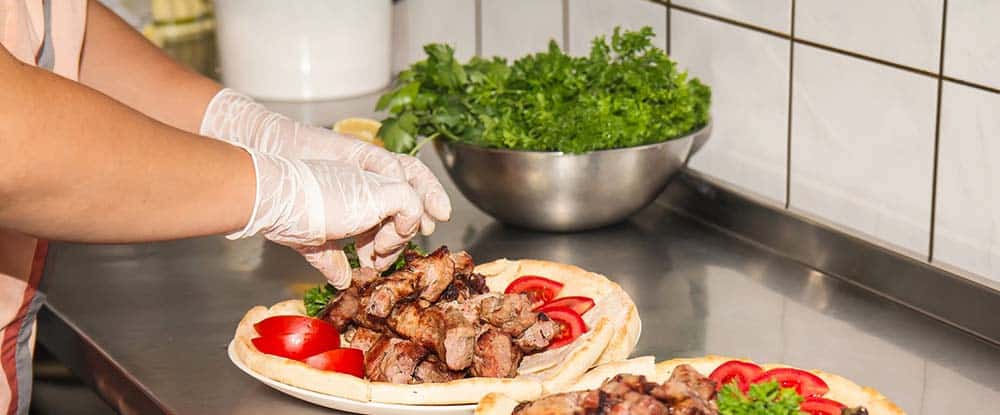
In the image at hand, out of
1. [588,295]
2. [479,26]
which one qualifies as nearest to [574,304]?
[588,295]

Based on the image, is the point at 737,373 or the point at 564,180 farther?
the point at 564,180

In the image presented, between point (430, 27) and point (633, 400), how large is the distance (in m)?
1.74

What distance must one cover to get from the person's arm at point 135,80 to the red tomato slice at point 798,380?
877 millimetres

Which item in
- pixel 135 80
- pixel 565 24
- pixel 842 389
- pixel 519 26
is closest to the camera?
pixel 842 389

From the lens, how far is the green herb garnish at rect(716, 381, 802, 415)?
115 centimetres

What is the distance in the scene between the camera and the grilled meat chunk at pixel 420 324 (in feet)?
4.64

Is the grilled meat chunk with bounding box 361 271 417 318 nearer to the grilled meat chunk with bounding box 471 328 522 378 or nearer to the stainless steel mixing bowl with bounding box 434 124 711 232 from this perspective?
the grilled meat chunk with bounding box 471 328 522 378

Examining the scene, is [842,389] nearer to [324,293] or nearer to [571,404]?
[571,404]

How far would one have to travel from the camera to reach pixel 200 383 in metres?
1.48

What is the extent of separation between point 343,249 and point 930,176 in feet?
2.49

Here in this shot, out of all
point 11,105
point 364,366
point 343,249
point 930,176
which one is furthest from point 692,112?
point 11,105

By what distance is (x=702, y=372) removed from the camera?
52.5 inches

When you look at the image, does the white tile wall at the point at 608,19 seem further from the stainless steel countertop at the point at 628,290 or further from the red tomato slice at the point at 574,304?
the red tomato slice at the point at 574,304

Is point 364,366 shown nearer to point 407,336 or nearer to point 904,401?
point 407,336
